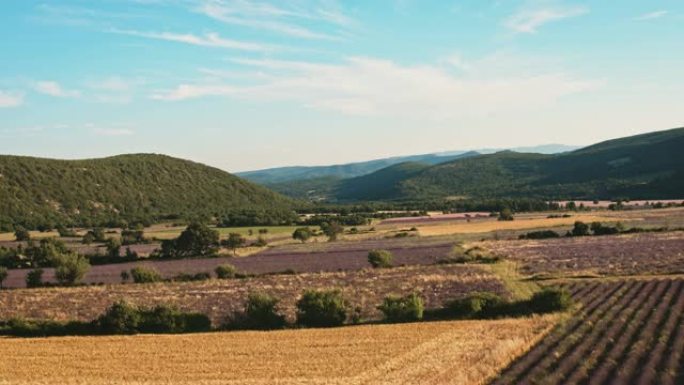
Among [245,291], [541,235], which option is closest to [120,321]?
[245,291]

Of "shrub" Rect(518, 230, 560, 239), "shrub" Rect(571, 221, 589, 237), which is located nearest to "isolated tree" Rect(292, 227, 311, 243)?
"shrub" Rect(518, 230, 560, 239)

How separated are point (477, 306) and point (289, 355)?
49.0ft

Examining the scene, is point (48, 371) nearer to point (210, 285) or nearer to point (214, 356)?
point (214, 356)

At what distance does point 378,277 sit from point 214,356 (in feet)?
104

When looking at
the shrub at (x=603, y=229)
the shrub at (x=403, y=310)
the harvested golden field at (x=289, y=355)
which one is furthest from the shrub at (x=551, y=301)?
the shrub at (x=603, y=229)

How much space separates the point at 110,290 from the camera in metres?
64.4

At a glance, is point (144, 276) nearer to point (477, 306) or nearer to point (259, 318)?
point (259, 318)

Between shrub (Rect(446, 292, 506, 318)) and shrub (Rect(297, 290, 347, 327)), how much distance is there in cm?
732

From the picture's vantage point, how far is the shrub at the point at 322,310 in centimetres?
4319

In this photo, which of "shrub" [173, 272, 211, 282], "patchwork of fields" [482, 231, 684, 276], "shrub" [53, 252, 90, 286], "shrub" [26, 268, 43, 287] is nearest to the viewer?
"patchwork of fields" [482, 231, 684, 276]

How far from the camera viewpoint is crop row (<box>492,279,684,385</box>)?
24578 millimetres

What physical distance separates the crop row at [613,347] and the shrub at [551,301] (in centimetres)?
131

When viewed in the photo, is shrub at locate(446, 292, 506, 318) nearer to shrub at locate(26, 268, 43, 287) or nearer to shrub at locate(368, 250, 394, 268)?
shrub at locate(368, 250, 394, 268)

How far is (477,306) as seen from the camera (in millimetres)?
43094
